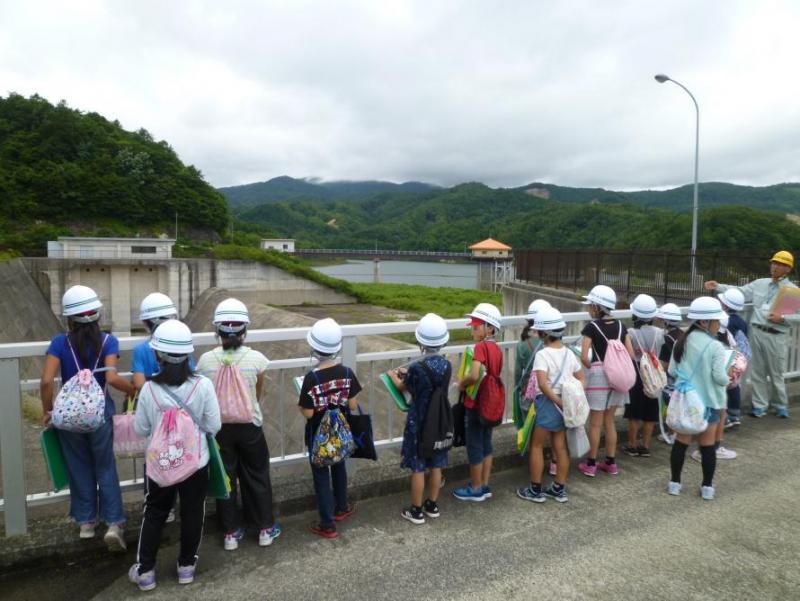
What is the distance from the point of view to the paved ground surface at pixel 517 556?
285cm

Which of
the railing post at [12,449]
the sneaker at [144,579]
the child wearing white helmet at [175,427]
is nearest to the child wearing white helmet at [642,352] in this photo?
the child wearing white helmet at [175,427]

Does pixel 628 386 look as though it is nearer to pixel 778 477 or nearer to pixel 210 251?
pixel 778 477

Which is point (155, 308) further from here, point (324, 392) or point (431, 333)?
point (431, 333)

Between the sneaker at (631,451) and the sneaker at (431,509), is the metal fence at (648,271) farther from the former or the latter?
the sneaker at (431,509)

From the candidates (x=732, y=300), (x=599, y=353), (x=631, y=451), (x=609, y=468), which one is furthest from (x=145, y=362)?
(x=732, y=300)

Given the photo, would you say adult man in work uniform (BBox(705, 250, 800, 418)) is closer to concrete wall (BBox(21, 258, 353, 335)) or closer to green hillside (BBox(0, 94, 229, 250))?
concrete wall (BBox(21, 258, 353, 335))

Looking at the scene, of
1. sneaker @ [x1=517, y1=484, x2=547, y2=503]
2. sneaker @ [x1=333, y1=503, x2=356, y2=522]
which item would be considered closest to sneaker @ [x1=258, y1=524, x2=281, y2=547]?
sneaker @ [x1=333, y1=503, x2=356, y2=522]

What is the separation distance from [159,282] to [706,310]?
39125 mm

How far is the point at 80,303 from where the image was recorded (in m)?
3.00

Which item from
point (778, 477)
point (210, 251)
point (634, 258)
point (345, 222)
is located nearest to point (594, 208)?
point (210, 251)

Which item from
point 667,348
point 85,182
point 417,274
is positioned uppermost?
point 85,182

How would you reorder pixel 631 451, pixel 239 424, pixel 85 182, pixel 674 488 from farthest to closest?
pixel 85 182
pixel 631 451
pixel 674 488
pixel 239 424

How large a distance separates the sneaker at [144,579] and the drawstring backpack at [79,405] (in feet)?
2.74

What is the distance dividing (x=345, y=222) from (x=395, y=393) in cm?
15939
